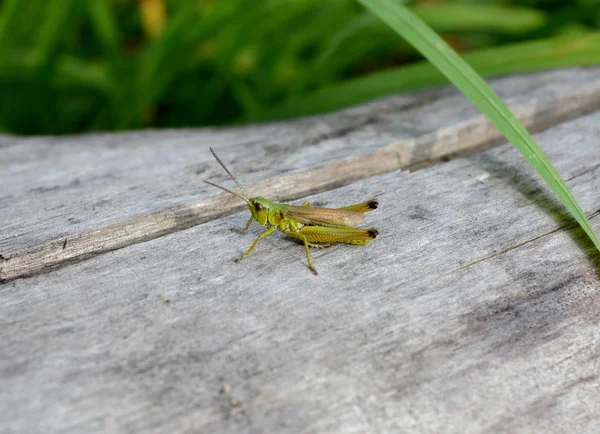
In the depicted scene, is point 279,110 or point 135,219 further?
point 279,110

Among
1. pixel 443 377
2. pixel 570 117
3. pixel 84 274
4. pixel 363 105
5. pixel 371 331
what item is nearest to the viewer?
pixel 443 377

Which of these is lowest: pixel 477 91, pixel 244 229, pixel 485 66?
pixel 244 229

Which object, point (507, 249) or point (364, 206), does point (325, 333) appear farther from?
point (507, 249)

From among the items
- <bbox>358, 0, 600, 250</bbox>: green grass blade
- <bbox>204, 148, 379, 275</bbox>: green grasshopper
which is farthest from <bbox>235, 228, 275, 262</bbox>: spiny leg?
<bbox>358, 0, 600, 250</bbox>: green grass blade

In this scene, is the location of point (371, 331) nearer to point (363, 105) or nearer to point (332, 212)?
point (332, 212)

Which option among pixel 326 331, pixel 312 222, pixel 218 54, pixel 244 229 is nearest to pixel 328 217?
pixel 312 222

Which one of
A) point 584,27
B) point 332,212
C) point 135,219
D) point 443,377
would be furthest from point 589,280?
point 584,27

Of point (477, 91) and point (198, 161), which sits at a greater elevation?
point (477, 91)

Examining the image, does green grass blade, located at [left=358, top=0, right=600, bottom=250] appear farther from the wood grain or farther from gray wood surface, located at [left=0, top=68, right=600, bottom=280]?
gray wood surface, located at [left=0, top=68, right=600, bottom=280]
